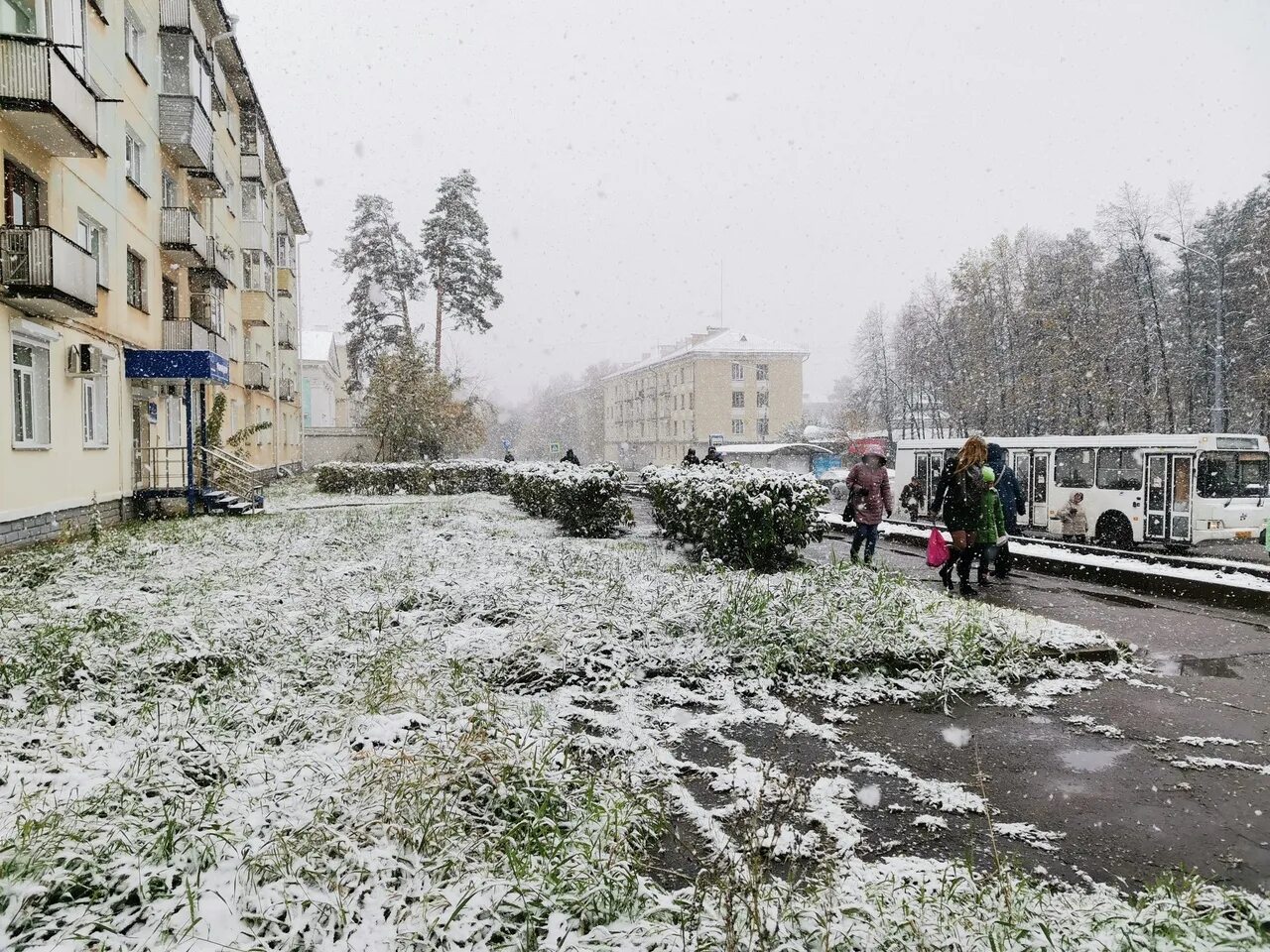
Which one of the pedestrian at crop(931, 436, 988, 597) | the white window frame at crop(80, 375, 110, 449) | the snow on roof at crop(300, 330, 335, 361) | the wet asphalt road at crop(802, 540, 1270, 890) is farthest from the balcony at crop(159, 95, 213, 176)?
the snow on roof at crop(300, 330, 335, 361)

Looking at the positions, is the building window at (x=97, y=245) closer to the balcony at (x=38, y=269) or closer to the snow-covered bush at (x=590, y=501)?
the balcony at (x=38, y=269)

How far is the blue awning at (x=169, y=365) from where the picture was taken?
16.9m

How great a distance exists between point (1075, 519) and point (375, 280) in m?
44.0

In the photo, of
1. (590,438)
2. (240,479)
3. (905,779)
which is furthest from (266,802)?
(590,438)

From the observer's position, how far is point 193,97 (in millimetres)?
19438

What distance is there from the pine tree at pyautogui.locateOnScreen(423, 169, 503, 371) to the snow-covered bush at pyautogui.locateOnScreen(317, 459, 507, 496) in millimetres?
19226

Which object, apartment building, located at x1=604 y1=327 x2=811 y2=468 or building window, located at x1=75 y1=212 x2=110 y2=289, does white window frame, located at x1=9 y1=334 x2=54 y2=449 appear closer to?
building window, located at x1=75 y1=212 x2=110 y2=289

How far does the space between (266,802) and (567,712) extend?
1967 millimetres

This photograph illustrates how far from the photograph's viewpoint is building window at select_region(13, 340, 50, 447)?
12.5 meters

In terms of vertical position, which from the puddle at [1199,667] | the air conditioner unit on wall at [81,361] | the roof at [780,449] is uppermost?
the air conditioner unit on wall at [81,361]

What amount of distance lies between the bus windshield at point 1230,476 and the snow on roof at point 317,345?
62767mm

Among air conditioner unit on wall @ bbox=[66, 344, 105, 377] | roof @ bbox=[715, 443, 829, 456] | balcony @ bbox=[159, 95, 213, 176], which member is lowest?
roof @ bbox=[715, 443, 829, 456]

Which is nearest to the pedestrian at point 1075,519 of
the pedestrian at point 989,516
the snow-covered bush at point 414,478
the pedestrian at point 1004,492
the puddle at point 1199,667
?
the pedestrian at point 1004,492

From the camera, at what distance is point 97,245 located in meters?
15.8
